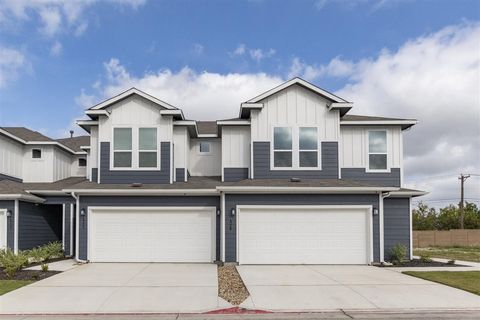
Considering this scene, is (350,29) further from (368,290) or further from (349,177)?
(368,290)

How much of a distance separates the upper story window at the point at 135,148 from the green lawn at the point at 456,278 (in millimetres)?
10132

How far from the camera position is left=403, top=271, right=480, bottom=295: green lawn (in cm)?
1158

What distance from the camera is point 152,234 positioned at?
55.4 feet

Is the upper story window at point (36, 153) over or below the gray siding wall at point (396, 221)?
over

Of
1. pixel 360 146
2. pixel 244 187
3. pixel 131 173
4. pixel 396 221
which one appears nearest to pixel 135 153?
pixel 131 173

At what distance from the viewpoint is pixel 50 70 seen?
17.0 metres

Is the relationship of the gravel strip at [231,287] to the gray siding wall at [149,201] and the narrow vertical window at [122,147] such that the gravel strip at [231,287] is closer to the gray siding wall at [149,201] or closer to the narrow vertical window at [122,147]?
the gray siding wall at [149,201]

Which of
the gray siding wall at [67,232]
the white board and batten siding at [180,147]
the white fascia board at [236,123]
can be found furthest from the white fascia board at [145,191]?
the white fascia board at [236,123]

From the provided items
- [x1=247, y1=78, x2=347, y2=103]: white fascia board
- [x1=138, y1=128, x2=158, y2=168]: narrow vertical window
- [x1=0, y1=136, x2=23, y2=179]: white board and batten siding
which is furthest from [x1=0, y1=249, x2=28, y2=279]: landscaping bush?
[x1=247, y1=78, x2=347, y2=103]: white fascia board

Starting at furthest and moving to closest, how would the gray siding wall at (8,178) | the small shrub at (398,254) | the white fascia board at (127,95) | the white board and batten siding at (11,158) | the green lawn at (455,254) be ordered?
the green lawn at (455,254)
the white board and batten siding at (11,158)
the gray siding wall at (8,178)
the white fascia board at (127,95)
the small shrub at (398,254)

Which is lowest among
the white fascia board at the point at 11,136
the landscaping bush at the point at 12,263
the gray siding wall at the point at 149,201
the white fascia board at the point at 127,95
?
the landscaping bush at the point at 12,263

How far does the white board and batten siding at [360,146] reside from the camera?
62.2 ft

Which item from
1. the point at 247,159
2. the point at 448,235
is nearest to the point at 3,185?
the point at 247,159

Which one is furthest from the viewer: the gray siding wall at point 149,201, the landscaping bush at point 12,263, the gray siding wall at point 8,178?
the gray siding wall at point 8,178
